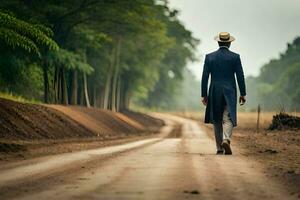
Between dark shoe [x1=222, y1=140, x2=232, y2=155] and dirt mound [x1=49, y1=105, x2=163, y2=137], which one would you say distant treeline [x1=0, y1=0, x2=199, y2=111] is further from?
dark shoe [x1=222, y1=140, x2=232, y2=155]

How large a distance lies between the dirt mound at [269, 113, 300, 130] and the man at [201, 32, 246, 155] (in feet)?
45.7

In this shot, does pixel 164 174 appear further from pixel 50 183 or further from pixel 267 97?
pixel 267 97

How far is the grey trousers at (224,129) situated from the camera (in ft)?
39.1

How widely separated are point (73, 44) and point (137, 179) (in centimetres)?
2579

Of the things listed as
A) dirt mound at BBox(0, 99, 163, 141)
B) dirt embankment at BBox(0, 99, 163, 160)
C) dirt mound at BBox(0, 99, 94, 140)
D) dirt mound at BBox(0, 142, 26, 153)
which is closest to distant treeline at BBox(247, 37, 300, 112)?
dirt mound at BBox(0, 99, 163, 141)

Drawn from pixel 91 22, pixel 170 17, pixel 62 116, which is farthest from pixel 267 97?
pixel 62 116

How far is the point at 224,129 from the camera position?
1195cm

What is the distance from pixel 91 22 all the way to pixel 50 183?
26808 millimetres

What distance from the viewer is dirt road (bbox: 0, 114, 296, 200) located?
244 inches

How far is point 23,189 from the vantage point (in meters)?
6.47

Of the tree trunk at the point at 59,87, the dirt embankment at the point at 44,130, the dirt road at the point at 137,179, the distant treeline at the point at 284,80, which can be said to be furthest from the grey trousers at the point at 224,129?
the distant treeline at the point at 284,80

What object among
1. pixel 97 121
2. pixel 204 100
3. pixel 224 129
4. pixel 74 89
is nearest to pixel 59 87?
pixel 74 89

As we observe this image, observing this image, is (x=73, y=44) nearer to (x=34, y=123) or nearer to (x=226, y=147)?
(x=34, y=123)

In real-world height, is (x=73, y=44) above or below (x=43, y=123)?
above
